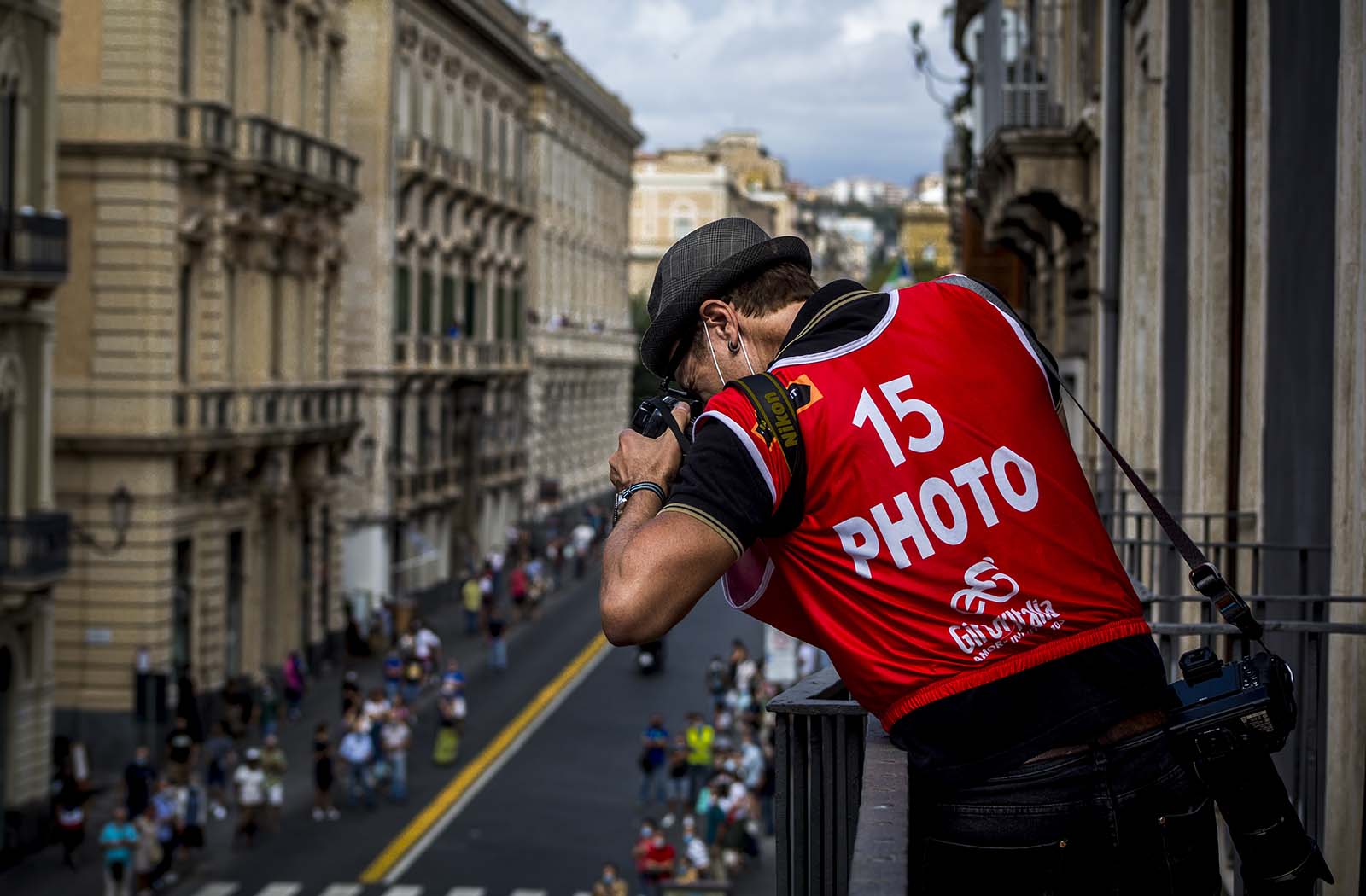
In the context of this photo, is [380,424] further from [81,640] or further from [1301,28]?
[1301,28]

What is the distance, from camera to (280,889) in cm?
2095

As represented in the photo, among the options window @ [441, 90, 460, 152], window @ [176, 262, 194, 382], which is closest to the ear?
window @ [176, 262, 194, 382]

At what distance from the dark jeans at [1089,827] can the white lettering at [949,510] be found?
392mm

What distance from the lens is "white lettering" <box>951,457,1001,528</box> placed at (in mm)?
3098

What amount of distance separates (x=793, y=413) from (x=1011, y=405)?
1.29ft

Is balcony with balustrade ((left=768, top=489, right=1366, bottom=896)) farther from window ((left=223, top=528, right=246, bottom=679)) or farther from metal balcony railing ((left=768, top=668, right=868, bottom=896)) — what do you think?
window ((left=223, top=528, right=246, bottom=679))

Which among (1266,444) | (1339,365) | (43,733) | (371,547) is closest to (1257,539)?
(1266,444)

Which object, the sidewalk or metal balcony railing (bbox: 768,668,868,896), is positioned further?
the sidewalk

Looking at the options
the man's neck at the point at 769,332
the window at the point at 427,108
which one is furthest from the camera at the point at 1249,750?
the window at the point at 427,108

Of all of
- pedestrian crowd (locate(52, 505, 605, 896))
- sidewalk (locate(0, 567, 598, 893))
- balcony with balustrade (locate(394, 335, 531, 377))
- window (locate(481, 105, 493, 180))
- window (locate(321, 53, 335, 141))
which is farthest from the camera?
window (locate(481, 105, 493, 180))

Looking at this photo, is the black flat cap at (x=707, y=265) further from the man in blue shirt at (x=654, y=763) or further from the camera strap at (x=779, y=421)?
the man in blue shirt at (x=654, y=763)

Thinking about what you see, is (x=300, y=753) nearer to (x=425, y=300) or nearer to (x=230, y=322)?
(x=230, y=322)

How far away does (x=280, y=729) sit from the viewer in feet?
103

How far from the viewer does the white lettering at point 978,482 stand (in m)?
3.10
